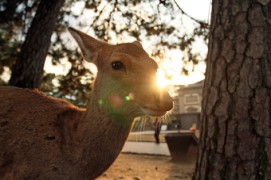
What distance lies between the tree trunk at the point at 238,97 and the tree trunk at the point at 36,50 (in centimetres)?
446

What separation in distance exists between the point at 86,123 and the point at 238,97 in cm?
155

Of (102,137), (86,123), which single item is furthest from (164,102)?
(86,123)

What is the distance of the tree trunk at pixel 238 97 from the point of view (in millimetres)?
2678

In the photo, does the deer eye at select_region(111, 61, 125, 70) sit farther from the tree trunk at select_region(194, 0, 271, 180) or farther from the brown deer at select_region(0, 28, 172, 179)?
the tree trunk at select_region(194, 0, 271, 180)

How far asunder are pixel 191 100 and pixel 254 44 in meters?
61.7

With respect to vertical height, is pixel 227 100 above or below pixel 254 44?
below

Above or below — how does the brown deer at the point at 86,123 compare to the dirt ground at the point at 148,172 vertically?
above

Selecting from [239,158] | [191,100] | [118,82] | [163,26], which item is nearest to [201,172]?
[239,158]

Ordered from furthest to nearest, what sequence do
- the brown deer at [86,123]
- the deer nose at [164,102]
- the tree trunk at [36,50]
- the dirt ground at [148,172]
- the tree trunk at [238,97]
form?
the dirt ground at [148,172], the tree trunk at [36,50], the brown deer at [86,123], the deer nose at [164,102], the tree trunk at [238,97]

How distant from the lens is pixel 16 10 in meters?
9.32

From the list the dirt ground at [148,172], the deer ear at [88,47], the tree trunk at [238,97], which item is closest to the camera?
the tree trunk at [238,97]

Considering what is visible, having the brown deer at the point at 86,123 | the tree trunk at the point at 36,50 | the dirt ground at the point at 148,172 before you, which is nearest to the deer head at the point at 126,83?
the brown deer at the point at 86,123

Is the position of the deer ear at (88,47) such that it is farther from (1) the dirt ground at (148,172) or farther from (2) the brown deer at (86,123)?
(1) the dirt ground at (148,172)

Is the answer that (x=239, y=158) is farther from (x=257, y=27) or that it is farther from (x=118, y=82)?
(x=118, y=82)
